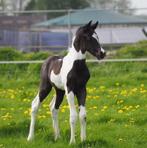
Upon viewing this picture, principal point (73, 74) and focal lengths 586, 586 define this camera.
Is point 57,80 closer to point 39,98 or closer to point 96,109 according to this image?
point 39,98

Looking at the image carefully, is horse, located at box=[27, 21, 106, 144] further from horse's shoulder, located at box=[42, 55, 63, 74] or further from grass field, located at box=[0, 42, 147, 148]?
grass field, located at box=[0, 42, 147, 148]

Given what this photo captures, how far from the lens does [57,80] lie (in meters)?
8.52

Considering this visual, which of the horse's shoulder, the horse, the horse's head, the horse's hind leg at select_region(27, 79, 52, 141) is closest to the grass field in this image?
the horse's hind leg at select_region(27, 79, 52, 141)

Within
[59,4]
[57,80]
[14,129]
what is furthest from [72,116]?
[59,4]

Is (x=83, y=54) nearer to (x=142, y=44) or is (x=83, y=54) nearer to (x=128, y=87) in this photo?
(x=128, y=87)

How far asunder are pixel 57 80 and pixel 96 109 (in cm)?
321

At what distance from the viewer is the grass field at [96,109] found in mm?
8727

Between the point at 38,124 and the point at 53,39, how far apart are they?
15.3 m

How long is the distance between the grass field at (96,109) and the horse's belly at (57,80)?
0.83 meters

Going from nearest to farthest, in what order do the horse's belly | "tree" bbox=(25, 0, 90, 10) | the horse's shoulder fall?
the horse's belly, the horse's shoulder, "tree" bbox=(25, 0, 90, 10)

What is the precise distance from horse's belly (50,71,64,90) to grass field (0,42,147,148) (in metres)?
0.83

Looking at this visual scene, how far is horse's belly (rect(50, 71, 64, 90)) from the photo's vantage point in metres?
8.47

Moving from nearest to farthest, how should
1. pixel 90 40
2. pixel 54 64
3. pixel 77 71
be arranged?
pixel 90 40
pixel 77 71
pixel 54 64

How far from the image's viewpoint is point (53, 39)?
25000mm
